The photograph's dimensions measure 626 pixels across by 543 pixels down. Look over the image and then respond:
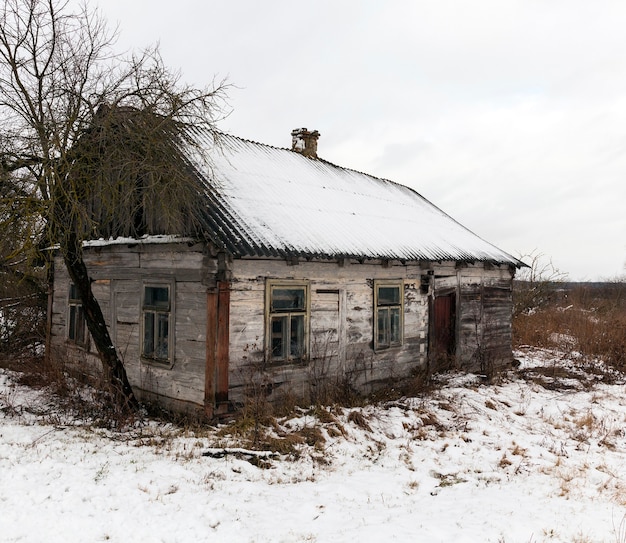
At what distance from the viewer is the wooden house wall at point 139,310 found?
7773mm

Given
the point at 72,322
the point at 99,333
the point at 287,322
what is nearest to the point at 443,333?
the point at 287,322

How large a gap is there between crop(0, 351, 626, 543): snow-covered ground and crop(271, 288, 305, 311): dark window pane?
179cm

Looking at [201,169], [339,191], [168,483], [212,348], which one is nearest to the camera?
[168,483]

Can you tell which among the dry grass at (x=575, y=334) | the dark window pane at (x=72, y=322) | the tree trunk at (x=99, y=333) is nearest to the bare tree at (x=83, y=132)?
the tree trunk at (x=99, y=333)

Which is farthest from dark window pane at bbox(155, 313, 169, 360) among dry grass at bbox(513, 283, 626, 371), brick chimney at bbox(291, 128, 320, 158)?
dry grass at bbox(513, 283, 626, 371)

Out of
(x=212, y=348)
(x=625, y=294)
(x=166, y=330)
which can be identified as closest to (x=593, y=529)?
(x=212, y=348)

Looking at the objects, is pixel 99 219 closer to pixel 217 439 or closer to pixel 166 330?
pixel 166 330

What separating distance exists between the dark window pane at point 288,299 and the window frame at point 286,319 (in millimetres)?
19

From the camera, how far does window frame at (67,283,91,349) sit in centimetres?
1060

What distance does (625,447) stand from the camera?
7.61m

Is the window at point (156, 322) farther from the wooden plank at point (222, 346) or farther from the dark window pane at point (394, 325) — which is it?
the dark window pane at point (394, 325)

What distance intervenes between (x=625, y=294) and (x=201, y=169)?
45.2m

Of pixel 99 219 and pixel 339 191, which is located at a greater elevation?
pixel 339 191

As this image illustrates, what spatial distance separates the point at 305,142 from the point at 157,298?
7397 mm
